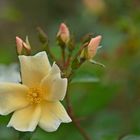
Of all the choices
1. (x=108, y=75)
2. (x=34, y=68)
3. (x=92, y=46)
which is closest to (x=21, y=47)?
(x=34, y=68)

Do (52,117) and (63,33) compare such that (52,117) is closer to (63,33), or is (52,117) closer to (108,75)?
(63,33)

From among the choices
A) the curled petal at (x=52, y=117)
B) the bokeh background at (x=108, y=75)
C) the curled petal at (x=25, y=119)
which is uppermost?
the curled petal at (x=52, y=117)

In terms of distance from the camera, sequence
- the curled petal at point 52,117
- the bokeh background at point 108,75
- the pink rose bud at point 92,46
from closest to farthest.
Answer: the curled petal at point 52,117
the pink rose bud at point 92,46
the bokeh background at point 108,75

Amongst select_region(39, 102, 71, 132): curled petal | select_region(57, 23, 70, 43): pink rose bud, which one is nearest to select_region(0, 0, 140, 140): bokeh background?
select_region(57, 23, 70, 43): pink rose bud

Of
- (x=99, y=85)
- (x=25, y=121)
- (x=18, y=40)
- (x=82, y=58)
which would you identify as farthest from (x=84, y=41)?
(x=99, y=85)

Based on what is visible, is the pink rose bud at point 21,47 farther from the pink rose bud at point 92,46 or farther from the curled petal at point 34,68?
the pink rose bud at point 92,46

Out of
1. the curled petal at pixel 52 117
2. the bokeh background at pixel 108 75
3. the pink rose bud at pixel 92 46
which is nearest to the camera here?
the curled petal at pixel 52 117

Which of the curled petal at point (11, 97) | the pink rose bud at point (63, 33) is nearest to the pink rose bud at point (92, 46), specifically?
the pink rose bud at point (63, 33)

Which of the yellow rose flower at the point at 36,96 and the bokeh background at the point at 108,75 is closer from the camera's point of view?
the yellow rose flower at the point at 36,96
